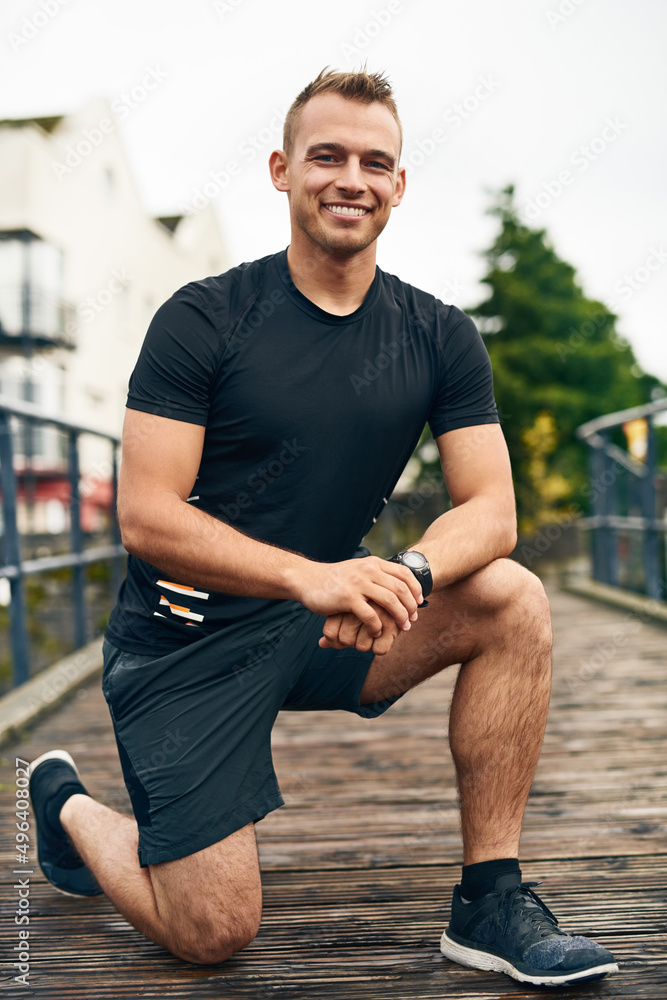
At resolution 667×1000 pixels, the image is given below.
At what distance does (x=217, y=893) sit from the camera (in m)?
1.60

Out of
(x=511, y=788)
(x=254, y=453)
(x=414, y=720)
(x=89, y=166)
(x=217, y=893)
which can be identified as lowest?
(x=414, y=720)

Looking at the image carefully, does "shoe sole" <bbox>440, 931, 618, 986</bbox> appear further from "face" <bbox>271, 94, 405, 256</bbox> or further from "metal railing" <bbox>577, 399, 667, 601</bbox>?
"metal railing" <bbox>577, 399, 667, 601</bbox>

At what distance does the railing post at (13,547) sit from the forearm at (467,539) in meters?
1.87

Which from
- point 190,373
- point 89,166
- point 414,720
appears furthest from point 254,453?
Answer: point 89,166

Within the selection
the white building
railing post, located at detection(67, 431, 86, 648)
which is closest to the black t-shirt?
railing post, located at detection(67, 431, 86, 648)

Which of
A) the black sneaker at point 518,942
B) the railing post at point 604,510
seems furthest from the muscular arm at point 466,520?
the railing post at point 604,510

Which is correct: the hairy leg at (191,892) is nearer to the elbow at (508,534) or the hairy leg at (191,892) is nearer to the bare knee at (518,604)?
the bare knee at (518,604)

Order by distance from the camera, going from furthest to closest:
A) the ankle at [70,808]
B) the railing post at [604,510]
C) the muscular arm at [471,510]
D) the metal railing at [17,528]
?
the railing post at [604,510] → the metal railing at [17,528] → the ankle at [70,808] → the muscular arm at [471,510]

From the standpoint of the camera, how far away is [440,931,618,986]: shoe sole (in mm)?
1416

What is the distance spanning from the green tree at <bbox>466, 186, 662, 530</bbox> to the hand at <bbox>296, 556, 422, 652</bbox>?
1940cm

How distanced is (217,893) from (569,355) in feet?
74.7

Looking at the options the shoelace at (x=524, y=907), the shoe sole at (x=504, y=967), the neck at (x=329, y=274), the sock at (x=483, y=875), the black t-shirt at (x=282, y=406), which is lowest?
the shoe sole at (x=504, y=967)

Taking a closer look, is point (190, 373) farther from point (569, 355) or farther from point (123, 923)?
point (569, 355)

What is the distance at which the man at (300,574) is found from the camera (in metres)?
1.61
